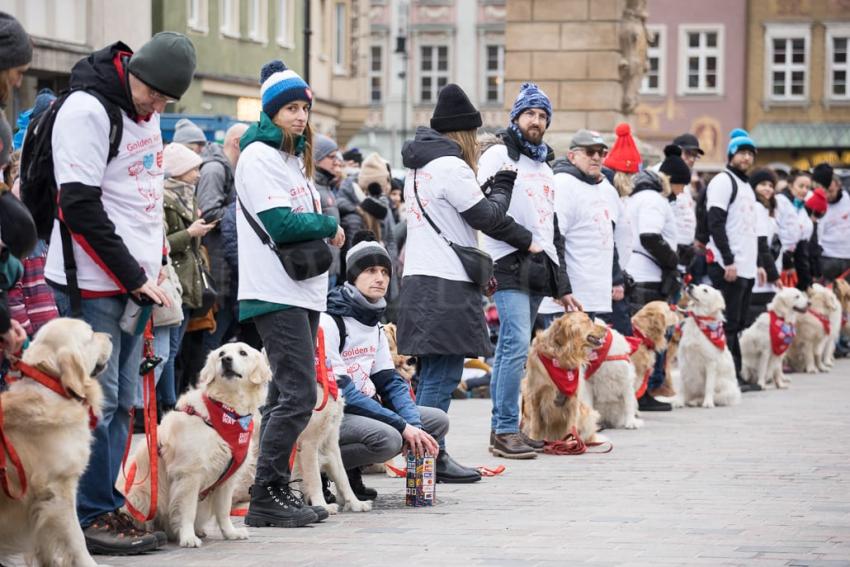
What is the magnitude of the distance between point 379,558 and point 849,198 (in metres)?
14.9

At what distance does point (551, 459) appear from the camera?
410 inches

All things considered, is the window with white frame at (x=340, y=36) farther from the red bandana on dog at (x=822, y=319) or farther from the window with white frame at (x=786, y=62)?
the red bandana on dog at (x=822, y=319)

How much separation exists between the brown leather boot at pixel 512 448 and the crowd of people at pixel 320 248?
2 centimetres

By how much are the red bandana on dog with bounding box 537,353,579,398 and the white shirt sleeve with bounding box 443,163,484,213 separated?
2111mm

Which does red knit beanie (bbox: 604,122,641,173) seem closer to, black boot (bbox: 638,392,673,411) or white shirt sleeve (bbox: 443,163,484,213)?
black boot (bbox: 638,392,673,411)

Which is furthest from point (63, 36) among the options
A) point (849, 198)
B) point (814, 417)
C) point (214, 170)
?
point (814, 417)

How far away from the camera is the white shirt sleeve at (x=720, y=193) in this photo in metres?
14.9

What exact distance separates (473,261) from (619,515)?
186 cm

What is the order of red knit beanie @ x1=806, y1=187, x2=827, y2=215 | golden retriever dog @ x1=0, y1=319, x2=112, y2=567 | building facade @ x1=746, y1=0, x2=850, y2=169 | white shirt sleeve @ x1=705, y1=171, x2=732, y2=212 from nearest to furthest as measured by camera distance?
golden retriever dog @ x1=0, y1=319, x2=112, y2=567
white shirt sleeve @ x1=705, y1=171, x2=732, y2=212
red knit beanie @ x1=806, y1=187, x2=827, y2=215
building facade @ x1=746, y1=0, x2=850, y2=169

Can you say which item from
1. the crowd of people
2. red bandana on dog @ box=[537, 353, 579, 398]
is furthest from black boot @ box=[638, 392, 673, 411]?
red bandana on dog @ box=[537, 353, 579, 398]

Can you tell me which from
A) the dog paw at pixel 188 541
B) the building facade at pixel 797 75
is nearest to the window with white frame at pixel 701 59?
the building facade at pixel 797 75

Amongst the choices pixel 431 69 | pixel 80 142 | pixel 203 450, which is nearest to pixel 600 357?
pixel 203 450

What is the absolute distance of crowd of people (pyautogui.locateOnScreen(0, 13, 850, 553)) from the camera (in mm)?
6578

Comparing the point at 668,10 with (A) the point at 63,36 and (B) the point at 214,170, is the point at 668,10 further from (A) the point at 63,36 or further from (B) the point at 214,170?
(B) the point at 214,170
